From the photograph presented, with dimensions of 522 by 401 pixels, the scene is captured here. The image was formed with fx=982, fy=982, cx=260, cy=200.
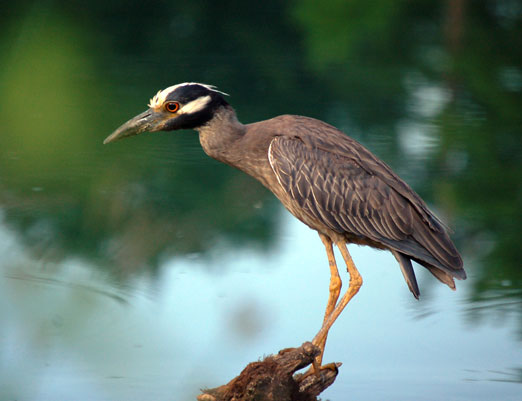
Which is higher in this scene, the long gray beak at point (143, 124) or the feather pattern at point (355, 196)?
the long gray beak at point (143, 124)

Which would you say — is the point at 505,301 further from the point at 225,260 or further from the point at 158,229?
the point at 158,229

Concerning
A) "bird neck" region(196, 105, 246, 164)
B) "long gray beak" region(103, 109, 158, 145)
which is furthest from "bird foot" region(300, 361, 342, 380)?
"long gray beak" region(103, 109, 158, 145)

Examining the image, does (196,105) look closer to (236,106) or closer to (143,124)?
(143,124)

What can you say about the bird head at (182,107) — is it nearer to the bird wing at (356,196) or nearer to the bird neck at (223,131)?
the bird neck at (223,131)

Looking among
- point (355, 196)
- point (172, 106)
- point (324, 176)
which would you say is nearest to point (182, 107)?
point (172, 106)

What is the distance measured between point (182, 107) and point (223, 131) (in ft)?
1.02

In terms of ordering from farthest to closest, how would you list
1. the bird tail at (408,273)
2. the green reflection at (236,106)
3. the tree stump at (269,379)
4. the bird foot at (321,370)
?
the green reflection at (236,106) → the bird tail at (408,273) → the bird foot at (321,370) → the tree stump at (269,379)

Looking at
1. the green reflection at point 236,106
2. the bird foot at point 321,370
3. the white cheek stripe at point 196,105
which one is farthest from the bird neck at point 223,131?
the green reflection at point 236,106

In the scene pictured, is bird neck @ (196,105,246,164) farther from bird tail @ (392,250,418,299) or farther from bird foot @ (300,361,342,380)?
bird foot @ (300,361,342,380)

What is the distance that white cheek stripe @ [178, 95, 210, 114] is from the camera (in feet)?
21.1

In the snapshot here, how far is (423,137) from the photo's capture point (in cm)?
1238

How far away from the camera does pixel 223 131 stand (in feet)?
21.3

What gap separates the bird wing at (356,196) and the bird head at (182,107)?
1.62ft

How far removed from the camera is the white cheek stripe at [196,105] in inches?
253
